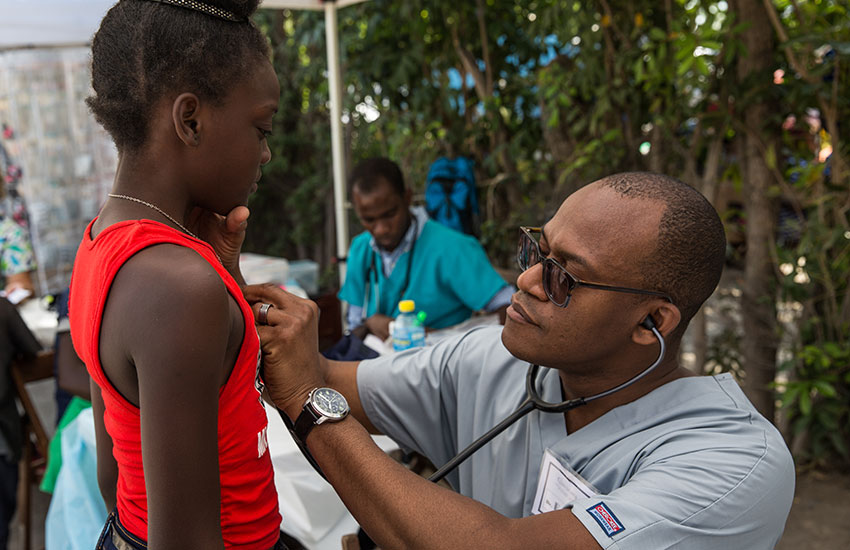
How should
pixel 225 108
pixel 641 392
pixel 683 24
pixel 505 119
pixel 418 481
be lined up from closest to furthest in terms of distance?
pixel 225 108 → pixel 418 481 → pixel 641 392 → pixel 683 24 → pixel 505 119

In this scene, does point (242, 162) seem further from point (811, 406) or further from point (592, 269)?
point (811, 406)

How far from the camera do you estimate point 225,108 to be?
0.90m

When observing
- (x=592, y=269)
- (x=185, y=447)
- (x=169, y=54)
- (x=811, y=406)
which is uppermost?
(x=169, y=54)

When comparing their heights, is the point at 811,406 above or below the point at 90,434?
below

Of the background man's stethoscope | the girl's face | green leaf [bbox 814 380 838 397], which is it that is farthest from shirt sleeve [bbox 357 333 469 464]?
green leaf [bbox 814 380 838 397]

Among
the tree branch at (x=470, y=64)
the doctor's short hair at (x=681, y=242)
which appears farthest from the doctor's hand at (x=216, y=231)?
the tree branch at (x=470, y=64)

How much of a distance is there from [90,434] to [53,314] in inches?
65.9

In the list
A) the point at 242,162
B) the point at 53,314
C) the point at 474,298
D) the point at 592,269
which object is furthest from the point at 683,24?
Result: the point at 53,314

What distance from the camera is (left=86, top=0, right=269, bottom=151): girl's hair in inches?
33.7

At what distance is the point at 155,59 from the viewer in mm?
855

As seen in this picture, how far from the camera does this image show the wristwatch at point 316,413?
1.06 metres

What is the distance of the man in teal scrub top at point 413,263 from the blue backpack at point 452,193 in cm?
101

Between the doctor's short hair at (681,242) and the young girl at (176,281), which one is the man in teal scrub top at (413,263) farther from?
the young girl at (176,281)

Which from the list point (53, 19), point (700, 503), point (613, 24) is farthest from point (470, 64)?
point (700, 503)
